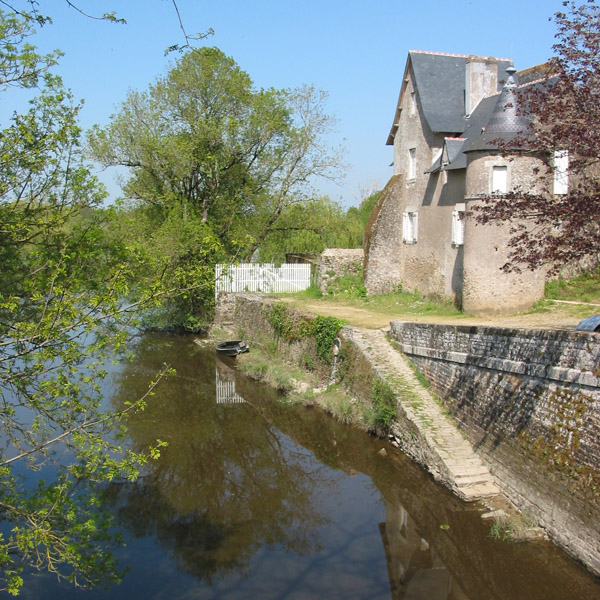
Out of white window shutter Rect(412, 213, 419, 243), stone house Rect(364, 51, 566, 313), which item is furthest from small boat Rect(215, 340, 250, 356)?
white window shutter Rect(412, 213, 419, 243)

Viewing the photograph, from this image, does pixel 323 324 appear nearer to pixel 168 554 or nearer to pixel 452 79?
pixel 168 554

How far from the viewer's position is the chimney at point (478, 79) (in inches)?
822

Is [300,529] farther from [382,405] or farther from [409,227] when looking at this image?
[409,227]

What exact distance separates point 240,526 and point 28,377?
5324 mm

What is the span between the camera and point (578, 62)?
814 centimetres

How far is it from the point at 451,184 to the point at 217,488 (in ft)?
40.9

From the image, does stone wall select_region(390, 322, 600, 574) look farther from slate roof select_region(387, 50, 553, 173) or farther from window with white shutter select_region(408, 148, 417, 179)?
window with white shutter select_region(408, 148, 417, 179)

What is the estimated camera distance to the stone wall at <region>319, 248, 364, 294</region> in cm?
2475

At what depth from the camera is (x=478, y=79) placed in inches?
824

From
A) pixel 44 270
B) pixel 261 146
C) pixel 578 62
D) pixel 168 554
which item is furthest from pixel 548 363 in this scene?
pixel 261 146

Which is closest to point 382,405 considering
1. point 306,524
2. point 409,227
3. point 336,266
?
point 306,524

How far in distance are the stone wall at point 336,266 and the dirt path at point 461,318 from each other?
1858 millimetres

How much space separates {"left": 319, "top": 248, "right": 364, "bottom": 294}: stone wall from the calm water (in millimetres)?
9866

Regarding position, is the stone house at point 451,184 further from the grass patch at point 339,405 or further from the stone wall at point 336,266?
the grass patch at point 339,405
